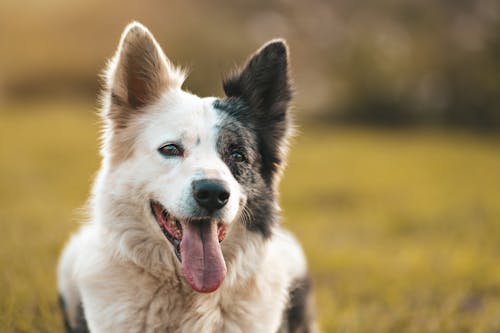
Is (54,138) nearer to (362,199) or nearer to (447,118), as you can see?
(362,199)

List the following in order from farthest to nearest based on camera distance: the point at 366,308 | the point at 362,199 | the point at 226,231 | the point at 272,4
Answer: the point at 272,4 < the point at 362,199 < the point at 366,308 < the point at 226,231

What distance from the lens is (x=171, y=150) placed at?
12.5 ft

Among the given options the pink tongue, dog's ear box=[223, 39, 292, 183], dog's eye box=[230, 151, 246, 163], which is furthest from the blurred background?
the pink tongue

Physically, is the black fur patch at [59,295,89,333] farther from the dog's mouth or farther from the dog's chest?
the dog's mouth

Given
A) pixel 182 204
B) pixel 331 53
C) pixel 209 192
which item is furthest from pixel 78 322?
pixel 331 53

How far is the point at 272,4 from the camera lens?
30969 millimetres

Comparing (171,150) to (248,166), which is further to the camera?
(248,166)

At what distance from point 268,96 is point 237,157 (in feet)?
2.21

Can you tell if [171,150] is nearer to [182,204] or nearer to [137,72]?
[182,204]

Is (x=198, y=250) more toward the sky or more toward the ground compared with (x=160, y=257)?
more toward the sky

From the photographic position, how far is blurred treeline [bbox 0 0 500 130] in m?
22.9

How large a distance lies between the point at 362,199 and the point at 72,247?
936cm

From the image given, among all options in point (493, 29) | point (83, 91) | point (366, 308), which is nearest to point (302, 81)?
point (493, 29)

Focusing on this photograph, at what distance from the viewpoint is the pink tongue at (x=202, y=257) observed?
348 centimetres
